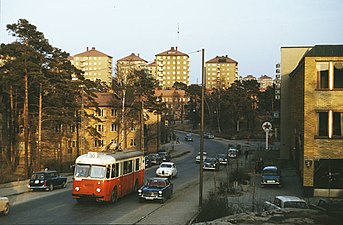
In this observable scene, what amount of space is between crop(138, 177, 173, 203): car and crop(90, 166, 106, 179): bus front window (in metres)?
3.26

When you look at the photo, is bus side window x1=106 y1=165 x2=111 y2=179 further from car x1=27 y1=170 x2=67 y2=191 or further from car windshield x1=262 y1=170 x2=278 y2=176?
car windshield x1=262 y1=170 x2=278 y2=176

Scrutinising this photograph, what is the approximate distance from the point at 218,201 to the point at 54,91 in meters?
30.4

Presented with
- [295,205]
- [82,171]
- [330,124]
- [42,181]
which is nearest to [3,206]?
[82,171]

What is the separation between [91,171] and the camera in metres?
22.8

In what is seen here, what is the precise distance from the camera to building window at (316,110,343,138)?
2989 cm

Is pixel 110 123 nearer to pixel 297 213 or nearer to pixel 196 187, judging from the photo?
pixel 196 187

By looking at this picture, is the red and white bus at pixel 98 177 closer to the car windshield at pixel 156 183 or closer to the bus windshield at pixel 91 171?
the bus windshield at pixel 91 171

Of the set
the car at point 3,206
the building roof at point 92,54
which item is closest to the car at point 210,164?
A: the car at point 3,206

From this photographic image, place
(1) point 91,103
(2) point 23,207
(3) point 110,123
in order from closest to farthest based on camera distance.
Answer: (2) point 23,207, (1) point 91,103, (3) point 110,123

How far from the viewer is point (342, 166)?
96.8 feet

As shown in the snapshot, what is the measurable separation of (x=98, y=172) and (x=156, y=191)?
3.93 metres

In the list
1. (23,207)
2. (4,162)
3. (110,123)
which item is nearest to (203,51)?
(23,207)

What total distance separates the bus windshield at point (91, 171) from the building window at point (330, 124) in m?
15.4

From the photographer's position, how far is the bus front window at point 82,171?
22.7 meters
